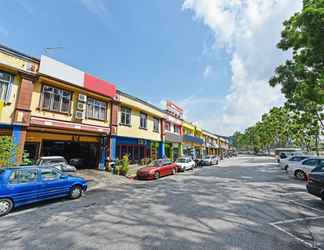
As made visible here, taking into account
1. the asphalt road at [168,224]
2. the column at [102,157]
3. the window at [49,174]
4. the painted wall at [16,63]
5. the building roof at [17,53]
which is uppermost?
the building roof at [17,53]

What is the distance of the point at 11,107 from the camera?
11.3 metres

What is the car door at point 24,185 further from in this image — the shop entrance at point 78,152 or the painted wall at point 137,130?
the painted wall at point 137,130

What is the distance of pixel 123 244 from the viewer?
4.55 metres

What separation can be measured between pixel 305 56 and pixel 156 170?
1299cm

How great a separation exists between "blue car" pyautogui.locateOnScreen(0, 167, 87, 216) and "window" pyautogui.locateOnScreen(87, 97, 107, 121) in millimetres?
8079

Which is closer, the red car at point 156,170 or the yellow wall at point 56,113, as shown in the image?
the yellow wall at point 56,113

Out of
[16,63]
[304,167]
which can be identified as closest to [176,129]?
[304,167]

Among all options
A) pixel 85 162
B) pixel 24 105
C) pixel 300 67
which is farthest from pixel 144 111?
pixel 300 67

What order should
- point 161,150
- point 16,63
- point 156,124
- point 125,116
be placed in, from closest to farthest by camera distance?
point 16,63
point 125,116
point 156,124
point 161,150

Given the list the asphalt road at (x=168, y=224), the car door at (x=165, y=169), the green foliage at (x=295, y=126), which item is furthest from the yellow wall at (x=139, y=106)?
the green foliage at (x=295, y=126)

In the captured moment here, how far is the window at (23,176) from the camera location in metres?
7.11

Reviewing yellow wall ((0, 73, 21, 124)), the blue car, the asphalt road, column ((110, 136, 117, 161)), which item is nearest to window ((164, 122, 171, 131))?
column ((110, 136, 117, 161))

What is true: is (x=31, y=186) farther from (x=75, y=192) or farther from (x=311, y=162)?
(x=311, y=162)

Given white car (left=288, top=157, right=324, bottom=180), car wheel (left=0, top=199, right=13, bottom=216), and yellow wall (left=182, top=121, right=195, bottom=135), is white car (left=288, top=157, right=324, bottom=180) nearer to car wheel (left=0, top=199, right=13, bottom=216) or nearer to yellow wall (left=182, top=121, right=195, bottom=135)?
car wheel (left=0, top=199, right=13, bottom=216)
